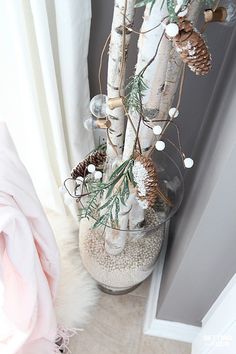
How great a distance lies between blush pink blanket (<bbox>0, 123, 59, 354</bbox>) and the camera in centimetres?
69

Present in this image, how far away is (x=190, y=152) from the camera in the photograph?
112 centimetres

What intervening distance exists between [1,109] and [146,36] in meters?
0.55

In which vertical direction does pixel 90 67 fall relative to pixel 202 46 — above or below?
below

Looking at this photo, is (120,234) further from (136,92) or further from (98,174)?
(136,92)

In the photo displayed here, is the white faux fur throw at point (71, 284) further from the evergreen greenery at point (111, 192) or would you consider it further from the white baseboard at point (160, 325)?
the evergreen greenery at point (111, 192)

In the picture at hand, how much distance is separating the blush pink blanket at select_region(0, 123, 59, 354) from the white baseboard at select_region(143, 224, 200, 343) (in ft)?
1.03

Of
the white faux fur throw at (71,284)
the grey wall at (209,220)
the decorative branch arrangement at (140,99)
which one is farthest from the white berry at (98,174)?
the white faux fur throw at (71,284)

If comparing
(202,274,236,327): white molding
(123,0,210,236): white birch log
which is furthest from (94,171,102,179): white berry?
(202,274,236,327): white molding

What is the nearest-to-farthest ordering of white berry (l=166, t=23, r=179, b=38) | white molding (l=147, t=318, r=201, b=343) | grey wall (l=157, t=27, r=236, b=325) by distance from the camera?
1. white berry (l=166, t=23, r=179, b=38)
2. grey wall (l=157, t=27, r=236, b=325)
3. white molding (l=147, t=318, r=201, b=343)

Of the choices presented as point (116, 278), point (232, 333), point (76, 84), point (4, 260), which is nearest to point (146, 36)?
point (76, 84)

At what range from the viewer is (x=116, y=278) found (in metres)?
1.09

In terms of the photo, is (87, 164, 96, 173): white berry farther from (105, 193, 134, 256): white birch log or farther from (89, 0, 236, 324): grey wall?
(89, 0, 236, 324): grey wall

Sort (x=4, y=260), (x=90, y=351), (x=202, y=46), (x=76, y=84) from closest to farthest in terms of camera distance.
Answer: (x=202, y=46) → (x=4, y=260) → (x=76, y=84) → (x=90, y=351)

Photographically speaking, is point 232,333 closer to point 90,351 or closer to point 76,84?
point 90,351
